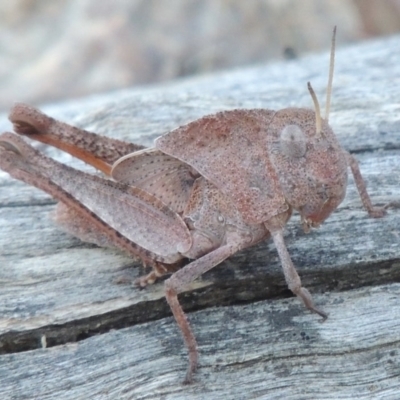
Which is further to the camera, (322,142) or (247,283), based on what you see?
(247,283)

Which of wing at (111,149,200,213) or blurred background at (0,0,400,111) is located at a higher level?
blurred background at (0,0,400,111)

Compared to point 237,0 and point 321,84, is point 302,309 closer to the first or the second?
point 321,84

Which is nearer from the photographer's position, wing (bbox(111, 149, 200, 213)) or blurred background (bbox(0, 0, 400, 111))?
wing (bbox(111, 149, 200, 213))

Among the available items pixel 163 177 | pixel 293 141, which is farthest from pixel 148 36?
pixel 293 141

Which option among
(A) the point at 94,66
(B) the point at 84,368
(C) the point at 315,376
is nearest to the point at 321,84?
(C) the point at 315,376

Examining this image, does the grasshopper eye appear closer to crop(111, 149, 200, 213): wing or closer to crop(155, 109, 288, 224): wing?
crop(155, 109, 288, 224): wing

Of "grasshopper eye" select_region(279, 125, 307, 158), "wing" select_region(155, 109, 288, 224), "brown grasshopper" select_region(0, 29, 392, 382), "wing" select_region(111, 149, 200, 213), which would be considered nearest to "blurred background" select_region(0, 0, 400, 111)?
"brown grasshopper" select_region(0, 29, 392, 382)
